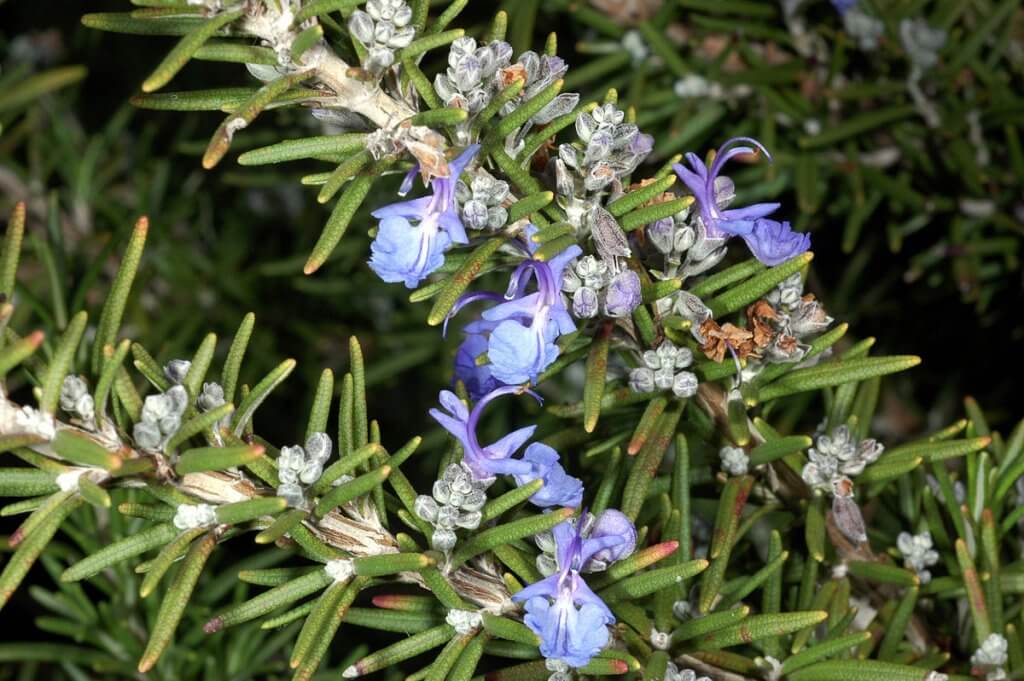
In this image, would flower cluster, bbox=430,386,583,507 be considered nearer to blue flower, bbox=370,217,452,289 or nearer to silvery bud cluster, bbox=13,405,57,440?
blue flower, bbox=370,217,452,289

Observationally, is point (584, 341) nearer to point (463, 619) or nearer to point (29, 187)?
point (463, 619)

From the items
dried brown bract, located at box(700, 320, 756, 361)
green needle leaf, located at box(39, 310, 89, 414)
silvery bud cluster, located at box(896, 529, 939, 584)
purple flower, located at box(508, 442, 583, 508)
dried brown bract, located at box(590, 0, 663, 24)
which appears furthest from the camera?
dried brown bract, located at box(590, 0, 663, 24)

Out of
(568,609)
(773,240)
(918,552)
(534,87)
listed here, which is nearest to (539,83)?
(534,87)

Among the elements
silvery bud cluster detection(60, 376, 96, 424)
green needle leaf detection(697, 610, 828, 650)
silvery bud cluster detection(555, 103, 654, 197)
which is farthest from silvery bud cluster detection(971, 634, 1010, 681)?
silvery bud cluster detection(60, 376, 96, 424)

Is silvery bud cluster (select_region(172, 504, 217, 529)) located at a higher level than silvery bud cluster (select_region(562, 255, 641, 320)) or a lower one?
lower

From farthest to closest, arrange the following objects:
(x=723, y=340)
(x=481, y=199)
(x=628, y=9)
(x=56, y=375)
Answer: (x=628, y=9) < (x=723, y=340) < (x=481, y=199) < (x=56, y=375)

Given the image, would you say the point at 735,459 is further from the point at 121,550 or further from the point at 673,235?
the point at 121,550
